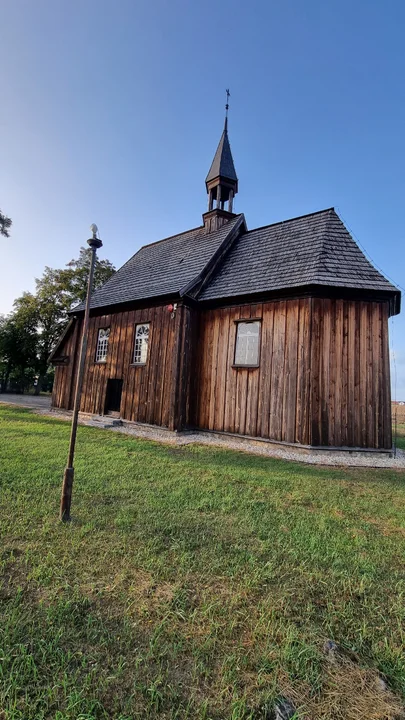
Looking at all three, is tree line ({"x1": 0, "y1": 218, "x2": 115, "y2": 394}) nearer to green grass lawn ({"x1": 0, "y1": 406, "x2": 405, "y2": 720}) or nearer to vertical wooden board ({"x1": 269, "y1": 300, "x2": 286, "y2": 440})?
vertical wooden board ({"x1": 269, "y1": 300, "x2": 286, "y2": 440})

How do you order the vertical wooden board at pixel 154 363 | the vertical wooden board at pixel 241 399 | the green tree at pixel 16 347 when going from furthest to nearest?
the green tree at pixel 16 347 < the vertical wooden board at pixel 154 363 < the vertical wooden board at pixel 241 399

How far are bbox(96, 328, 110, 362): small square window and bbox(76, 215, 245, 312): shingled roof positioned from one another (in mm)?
1104

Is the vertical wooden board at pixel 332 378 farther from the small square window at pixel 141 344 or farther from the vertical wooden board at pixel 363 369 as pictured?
the small square window at pixel 141 344

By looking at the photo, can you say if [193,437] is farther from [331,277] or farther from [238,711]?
[238,711]

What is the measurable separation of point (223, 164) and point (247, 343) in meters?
9.52

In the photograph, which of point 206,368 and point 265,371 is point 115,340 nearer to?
point 206,368

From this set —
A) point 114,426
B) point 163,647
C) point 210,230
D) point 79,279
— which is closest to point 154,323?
point 114,426

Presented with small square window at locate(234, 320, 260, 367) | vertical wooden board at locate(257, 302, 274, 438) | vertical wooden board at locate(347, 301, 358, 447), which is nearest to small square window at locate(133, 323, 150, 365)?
small square window at locate(234, 320, 260, 367)

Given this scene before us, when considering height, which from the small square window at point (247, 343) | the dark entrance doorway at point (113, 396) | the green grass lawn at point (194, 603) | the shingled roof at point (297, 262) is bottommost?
the green grass lawn at point (194, 603)

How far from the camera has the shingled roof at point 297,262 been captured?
345 inches

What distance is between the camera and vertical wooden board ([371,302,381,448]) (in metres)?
8.45

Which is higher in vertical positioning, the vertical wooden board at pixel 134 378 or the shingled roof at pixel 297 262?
the shingled roof at pixel 297 262

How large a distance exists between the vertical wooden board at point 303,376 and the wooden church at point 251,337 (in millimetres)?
28

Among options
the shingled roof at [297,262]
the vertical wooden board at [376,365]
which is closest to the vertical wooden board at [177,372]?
the shingled roof at [297,262]
